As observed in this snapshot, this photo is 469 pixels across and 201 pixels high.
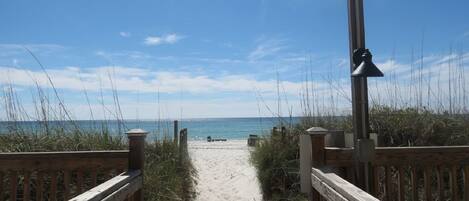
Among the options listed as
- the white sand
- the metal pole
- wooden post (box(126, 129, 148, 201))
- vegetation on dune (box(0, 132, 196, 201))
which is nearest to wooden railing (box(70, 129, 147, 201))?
wooden post (box(126, 129, 148, 201))

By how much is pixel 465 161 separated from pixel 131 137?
9.17 ft

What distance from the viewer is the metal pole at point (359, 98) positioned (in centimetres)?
303

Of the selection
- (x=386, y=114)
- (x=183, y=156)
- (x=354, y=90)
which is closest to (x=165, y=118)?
(x=183, y=156)

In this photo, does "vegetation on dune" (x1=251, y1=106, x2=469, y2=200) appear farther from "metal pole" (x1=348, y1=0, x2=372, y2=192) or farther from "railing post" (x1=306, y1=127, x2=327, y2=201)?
"metal pole" (x1=348, y1=0, x2=372, y2=192)

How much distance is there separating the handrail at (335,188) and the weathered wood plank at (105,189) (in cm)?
131

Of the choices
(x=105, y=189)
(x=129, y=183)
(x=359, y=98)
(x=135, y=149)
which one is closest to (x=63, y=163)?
(x=135, y=149)

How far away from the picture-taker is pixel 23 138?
4.98m

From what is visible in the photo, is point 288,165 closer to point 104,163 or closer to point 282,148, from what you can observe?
point 282,148

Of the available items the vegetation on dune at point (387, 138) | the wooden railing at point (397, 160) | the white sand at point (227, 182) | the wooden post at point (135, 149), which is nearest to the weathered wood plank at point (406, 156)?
the wooden railing at point (397, 160)

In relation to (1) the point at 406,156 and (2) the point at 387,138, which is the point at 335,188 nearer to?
(1) the point at 406,156

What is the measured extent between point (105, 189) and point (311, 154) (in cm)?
175

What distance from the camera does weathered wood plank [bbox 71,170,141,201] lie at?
2096 mm

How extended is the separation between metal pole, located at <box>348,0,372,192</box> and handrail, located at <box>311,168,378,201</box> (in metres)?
0.30

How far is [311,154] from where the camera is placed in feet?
11.3
